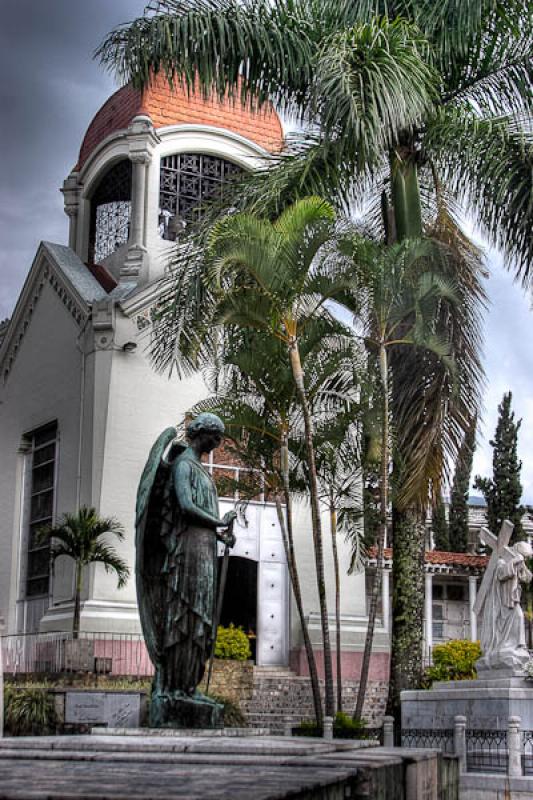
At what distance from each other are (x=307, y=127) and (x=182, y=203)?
9887 millimetres

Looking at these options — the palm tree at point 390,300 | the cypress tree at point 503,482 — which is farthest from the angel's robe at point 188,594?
the cypress tree at point 503,482

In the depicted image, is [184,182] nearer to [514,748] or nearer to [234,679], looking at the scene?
[234,679]

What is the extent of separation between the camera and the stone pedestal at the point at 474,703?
1329cm

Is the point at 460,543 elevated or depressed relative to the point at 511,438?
depressed

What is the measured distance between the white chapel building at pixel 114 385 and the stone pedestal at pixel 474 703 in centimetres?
795

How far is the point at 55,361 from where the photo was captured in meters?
24.6

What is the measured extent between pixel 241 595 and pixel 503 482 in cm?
1214

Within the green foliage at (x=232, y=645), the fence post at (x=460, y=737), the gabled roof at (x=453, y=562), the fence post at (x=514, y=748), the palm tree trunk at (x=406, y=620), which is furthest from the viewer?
the gabled roof at (x=453, y=562)

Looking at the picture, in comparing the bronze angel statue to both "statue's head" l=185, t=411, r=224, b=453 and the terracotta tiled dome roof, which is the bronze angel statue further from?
the terracotta tiled dome roof

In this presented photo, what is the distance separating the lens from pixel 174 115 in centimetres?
2562

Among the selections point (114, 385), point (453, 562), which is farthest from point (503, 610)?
point (453, 562)

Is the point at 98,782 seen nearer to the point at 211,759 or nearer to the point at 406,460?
the point at 211,759

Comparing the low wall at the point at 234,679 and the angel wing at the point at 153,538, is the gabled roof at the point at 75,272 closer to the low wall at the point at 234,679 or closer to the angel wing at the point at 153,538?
the low wall at the point at 234,679

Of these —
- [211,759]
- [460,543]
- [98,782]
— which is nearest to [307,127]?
[211,759]
